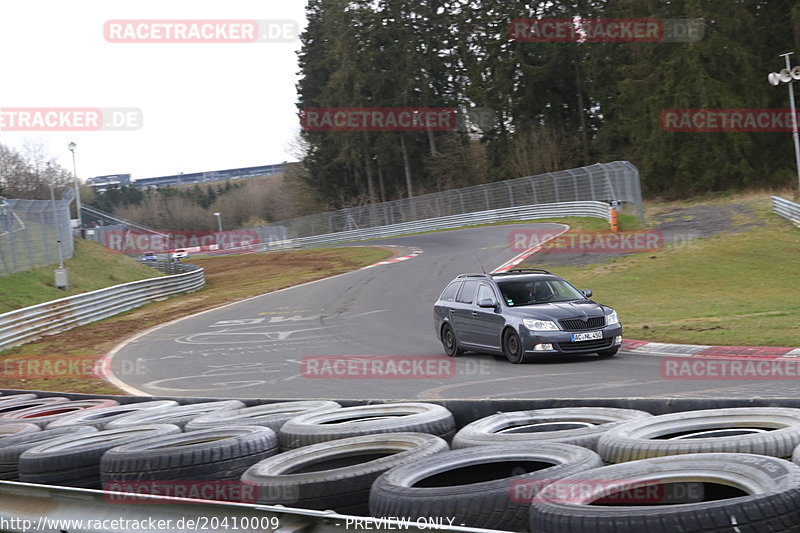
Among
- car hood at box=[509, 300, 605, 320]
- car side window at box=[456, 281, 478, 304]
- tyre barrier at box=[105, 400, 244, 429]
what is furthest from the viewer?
car side window at box=[456, 281, 478, 304]

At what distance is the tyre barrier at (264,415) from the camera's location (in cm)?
643

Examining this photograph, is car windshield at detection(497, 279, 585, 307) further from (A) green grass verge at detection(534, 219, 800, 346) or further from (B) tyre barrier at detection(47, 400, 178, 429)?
(B) tyre barrier at detection(47, 400, 178, 429)

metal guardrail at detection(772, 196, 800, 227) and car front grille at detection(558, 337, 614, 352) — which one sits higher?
metal guardrail at detection(772, 196, 800, 227)

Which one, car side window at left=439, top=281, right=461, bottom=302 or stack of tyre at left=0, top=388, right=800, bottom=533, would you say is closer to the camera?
stack of tyre at left=0, top=388, right=800, bottom=533

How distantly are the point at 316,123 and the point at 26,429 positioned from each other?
2988 inches

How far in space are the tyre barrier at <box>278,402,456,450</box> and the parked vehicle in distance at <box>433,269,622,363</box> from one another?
7.85m

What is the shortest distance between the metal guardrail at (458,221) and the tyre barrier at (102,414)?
3347 centimetres

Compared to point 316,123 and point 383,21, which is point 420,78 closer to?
point 383,21

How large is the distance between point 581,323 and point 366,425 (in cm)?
888

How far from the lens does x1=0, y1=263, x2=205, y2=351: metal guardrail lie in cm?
2527

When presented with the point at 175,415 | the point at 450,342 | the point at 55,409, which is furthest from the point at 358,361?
the point at 175,415

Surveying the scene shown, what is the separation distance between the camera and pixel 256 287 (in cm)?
3900

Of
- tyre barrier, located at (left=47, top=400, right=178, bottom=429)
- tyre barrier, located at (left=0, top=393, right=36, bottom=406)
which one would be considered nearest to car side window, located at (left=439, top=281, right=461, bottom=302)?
tyre barrier, located at (left=0, top=393, right=36, bottom=406)

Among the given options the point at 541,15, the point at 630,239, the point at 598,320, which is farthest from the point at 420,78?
the point at 598,320
